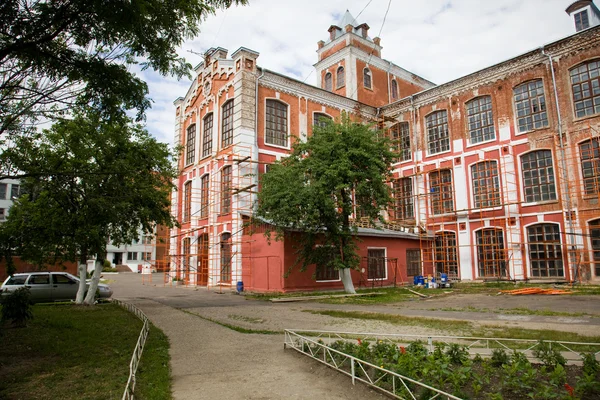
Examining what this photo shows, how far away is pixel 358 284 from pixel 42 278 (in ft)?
52.5

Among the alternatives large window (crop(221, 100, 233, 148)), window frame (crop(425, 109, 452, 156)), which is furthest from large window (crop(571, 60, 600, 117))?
large window (crop(221, 100, 233, 148))

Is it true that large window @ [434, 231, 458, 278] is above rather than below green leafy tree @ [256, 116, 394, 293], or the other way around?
below

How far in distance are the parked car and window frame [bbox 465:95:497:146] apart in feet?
83.0

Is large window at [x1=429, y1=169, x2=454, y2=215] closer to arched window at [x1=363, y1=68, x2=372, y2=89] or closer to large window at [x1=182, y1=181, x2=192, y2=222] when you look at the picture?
arched window at [x1=363, y1=68, x2=372, y2=89]

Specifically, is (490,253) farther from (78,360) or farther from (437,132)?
(78,360)

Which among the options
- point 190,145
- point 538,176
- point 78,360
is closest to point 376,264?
point 538,176

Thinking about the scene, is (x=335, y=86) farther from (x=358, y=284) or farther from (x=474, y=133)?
(x=358, y=284)

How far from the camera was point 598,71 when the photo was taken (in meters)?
22.9

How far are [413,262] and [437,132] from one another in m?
9.94

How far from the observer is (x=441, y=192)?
2911 centimetres

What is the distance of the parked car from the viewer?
1675cm

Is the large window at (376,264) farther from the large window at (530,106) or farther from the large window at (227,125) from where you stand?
the large window at (530,106)

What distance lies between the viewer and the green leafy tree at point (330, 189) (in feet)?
60.1

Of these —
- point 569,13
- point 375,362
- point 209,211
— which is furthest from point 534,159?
point 375,362
